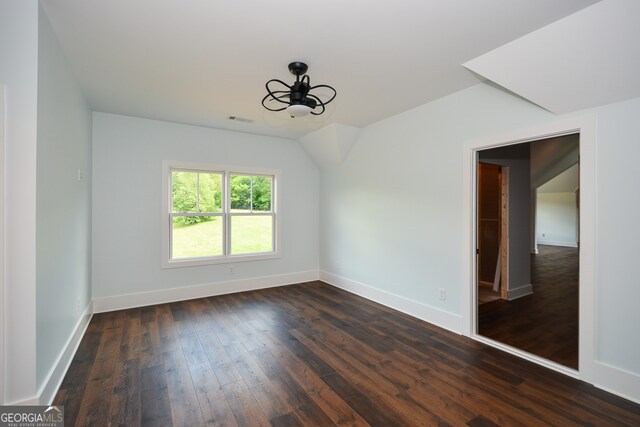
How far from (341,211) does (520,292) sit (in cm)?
309

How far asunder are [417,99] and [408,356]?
2.79 meters

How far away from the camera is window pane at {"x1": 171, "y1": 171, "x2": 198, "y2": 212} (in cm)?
447

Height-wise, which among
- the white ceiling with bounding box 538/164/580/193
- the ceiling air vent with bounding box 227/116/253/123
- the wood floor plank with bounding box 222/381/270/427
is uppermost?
the ceiling air vent with bounding box 227/116/253/123

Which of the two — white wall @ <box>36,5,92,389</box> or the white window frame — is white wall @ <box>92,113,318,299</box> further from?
white wall @ <box>36,5,92,389</box>

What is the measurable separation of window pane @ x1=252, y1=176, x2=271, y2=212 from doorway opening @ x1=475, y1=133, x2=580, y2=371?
11.0ft

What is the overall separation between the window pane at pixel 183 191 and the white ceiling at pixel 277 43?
127cm

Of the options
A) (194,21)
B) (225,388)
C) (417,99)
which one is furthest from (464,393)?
(194,21)

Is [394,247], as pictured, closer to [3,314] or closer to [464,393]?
[464,393]

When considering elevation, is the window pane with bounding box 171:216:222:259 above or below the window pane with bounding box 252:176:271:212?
below

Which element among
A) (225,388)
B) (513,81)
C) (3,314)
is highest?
(513,81)

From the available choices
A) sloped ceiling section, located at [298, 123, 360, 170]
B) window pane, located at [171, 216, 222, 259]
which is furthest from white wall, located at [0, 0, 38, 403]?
sloped ceiling section, located at [298, 123, 360, 170]

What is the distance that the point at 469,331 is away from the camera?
3143 millimetres

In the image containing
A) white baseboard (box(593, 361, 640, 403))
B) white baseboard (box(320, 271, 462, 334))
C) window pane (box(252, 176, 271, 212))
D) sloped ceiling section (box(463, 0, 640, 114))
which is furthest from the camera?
window pane (box(252, 176, 271, 212))

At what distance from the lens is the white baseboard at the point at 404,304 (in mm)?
3336
